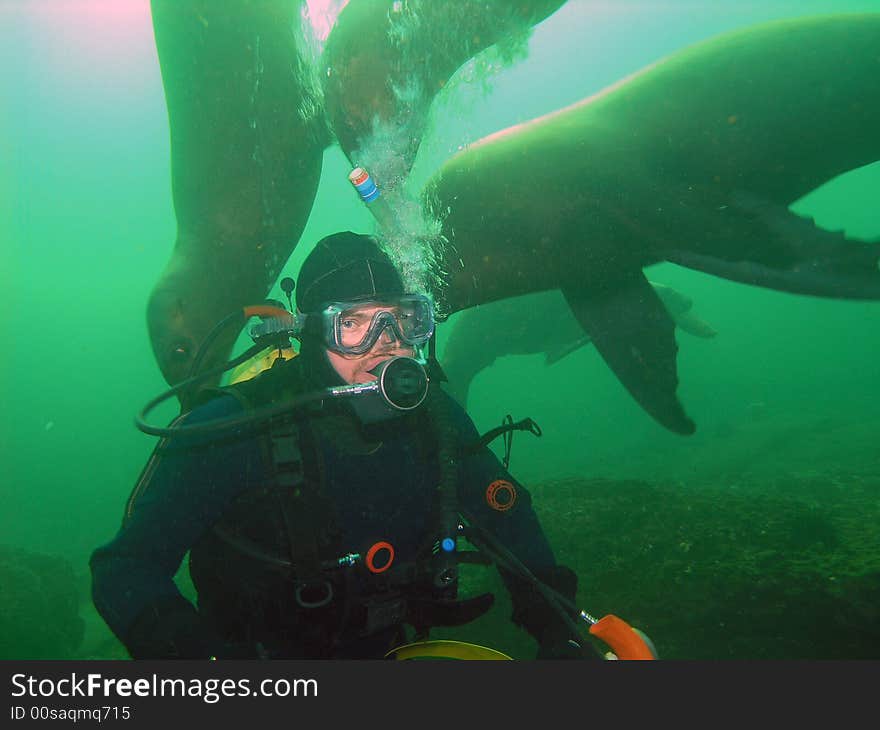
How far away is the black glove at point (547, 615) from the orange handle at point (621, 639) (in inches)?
16.2

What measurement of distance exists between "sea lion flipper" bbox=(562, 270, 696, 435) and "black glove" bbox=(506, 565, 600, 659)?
3.21 m

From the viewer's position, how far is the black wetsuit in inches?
71.6

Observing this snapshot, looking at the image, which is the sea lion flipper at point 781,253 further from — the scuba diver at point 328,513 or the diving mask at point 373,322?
the scuba diver at point 328,513

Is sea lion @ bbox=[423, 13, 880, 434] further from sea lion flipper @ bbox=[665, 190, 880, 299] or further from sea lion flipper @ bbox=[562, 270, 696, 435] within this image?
sea lion flipper @ bbox=[562, 270, 696, 435]

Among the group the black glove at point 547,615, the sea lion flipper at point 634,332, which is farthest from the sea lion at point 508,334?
the black glove at point 547,615

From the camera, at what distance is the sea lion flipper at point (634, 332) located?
5.20 m

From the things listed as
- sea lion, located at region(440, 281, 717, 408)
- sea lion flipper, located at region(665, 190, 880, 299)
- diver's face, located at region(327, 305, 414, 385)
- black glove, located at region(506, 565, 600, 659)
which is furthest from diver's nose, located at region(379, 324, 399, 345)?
sea lion, located at region(440, 281, 717, 408)

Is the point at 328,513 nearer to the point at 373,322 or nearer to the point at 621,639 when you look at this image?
the point at 373,322

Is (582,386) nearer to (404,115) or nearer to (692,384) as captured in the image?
(692,384)

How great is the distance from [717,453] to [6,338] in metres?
114

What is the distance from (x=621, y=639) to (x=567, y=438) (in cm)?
3452

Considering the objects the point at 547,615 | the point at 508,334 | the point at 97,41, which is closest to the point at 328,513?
the point at 547,615

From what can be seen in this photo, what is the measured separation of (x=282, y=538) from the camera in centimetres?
214

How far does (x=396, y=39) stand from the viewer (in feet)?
12.4
